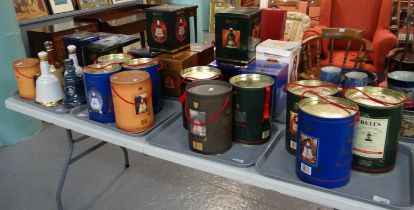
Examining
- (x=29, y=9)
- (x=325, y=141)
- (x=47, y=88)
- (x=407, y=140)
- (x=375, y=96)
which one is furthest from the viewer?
(x=29, y=9)

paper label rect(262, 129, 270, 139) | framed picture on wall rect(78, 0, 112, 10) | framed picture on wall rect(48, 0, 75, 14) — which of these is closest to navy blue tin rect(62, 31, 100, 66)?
paper label rect(262, 129, 270, 139)

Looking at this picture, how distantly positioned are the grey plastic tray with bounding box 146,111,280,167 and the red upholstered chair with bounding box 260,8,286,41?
21.6 inches

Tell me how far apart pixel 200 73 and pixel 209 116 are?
30cm

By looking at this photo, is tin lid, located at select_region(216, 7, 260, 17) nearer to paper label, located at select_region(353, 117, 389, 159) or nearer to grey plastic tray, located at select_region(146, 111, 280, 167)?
grey plastic tray, located at select_region(146, 111, 280, 167)

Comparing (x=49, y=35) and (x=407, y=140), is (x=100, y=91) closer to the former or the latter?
(x=407, y=140)

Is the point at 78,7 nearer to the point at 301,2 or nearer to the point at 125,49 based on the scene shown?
the point at 125,49

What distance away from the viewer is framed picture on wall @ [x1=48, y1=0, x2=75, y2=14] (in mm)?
3426

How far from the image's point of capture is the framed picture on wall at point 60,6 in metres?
3.43

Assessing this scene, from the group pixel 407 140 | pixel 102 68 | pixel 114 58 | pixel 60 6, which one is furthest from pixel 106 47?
pixel 60 6

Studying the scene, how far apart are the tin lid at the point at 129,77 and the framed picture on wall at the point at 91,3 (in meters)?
2.83

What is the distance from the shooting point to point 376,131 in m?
0.94

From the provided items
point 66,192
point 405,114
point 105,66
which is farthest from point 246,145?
point 66,192

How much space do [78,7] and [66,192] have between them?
220cm

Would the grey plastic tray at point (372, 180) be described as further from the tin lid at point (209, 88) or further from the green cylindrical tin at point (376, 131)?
the tin lid at point (209, 88)
